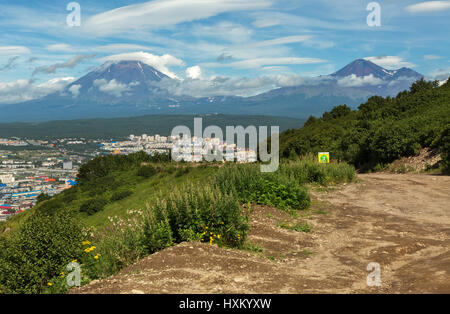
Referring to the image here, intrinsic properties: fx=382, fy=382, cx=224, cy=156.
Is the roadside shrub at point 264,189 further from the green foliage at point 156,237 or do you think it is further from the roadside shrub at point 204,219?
the green foliage at point 156,237

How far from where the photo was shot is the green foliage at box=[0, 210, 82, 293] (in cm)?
583

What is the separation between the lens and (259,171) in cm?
1095

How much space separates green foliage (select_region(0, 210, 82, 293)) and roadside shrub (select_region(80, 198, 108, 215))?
1425 centimetres

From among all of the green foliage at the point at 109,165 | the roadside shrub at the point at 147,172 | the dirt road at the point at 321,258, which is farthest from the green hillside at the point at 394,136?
the roadside shrub at the point at 147,172

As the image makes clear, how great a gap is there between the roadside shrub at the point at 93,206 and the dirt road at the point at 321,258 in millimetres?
13744

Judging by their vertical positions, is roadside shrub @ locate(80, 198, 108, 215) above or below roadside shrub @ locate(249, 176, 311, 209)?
below

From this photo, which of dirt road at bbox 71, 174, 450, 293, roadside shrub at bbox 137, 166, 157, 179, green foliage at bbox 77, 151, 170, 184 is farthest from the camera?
green foliage at bbox 77, 151, 170, 184

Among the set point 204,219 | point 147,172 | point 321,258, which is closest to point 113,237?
point 204,219

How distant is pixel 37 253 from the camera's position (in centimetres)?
622

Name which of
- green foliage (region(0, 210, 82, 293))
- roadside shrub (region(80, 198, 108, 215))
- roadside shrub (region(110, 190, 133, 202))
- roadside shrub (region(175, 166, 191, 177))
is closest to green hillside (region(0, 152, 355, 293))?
green foliage (region(0, 210, 82, 293))

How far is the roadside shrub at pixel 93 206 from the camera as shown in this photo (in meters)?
20.6

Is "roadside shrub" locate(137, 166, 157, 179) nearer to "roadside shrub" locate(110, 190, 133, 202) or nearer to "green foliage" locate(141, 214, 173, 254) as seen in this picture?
"roadside shrub" locate(110, 190, 133, 202)

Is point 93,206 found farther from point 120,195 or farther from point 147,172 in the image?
point 147,172

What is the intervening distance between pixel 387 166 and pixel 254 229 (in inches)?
589
